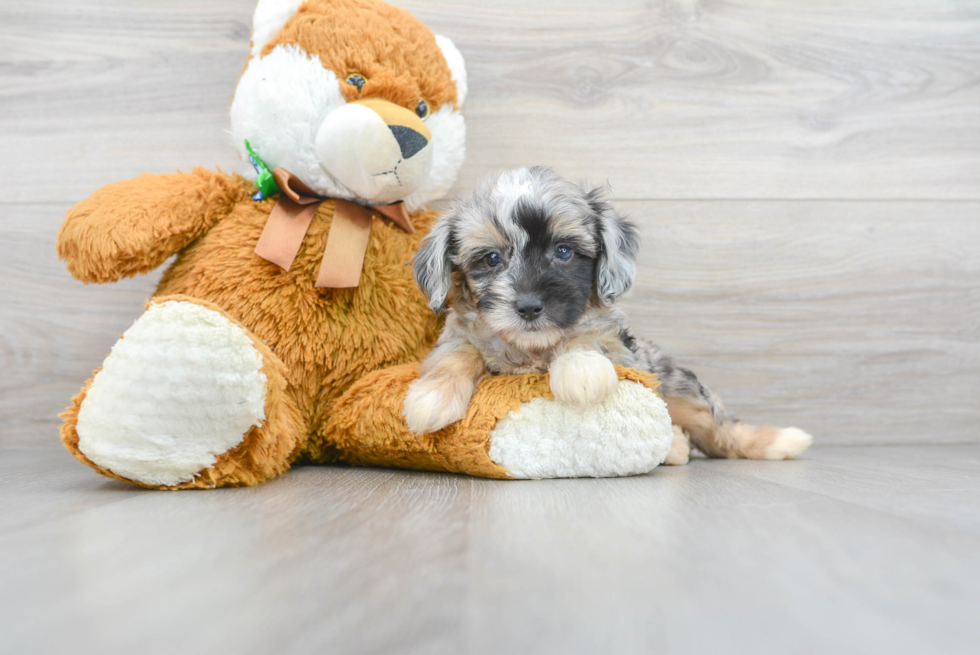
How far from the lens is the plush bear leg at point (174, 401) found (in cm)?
119

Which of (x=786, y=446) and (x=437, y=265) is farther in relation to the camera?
(x=786, y=446)

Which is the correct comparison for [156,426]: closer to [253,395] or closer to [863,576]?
[253,395]

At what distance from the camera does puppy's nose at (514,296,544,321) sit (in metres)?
1.32

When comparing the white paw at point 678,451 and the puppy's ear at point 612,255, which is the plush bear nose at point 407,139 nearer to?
the puppy's ear at point 612,255

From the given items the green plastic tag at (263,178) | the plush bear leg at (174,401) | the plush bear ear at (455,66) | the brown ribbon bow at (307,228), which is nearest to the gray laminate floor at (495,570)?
the plush bear leg at (174,401)

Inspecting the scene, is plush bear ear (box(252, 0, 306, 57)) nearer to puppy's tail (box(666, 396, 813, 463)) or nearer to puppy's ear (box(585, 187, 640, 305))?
puppy's ear (box(585, 187, 640, 305))

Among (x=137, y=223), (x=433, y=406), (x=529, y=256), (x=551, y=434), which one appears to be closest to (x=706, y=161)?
(x=529, y=256)

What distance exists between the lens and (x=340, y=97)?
156 centimetres

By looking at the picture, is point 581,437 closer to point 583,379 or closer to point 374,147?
point 583,379

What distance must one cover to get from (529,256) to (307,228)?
0.57 meters

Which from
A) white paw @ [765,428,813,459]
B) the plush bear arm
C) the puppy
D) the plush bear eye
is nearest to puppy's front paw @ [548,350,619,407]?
the puppy

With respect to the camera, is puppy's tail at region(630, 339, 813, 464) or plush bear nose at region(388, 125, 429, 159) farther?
puppy's tail at region(630, 339, 813, 464)

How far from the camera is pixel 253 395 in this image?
1242 millimetres

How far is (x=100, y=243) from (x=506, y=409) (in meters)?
0.95
